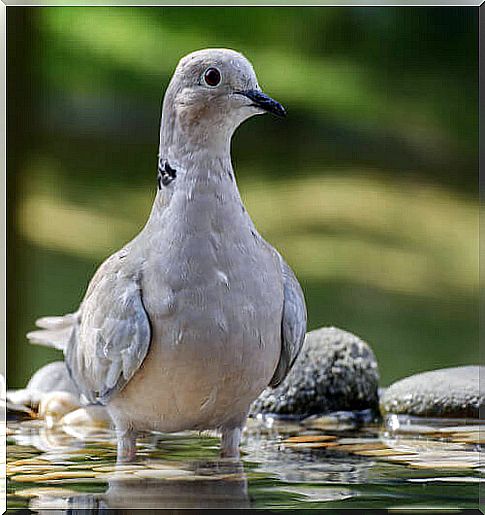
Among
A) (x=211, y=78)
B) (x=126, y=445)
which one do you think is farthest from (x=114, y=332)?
(x=211, y=78)

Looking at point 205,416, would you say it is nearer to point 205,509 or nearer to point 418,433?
point 205,509

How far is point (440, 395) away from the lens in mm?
2768

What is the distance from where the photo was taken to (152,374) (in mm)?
2070

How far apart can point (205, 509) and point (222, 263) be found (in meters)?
0.51

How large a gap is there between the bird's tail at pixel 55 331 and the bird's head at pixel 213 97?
0.81 meters

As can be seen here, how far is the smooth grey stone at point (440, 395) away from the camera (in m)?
2.74

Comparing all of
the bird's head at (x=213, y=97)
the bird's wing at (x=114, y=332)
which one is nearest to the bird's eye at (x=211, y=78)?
the bird's head at (x=213, y=97)

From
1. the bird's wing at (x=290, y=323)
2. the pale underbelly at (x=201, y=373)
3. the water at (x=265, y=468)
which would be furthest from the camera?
the bird's wing at (x=290, y=323)

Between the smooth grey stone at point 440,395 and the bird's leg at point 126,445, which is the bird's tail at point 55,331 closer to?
the bird's leg at point 126,445

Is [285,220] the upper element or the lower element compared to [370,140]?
lower

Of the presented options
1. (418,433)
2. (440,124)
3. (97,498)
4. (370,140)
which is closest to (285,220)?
(370,140)

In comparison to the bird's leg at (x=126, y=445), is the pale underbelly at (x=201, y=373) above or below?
above

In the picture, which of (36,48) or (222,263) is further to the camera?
(36,48)

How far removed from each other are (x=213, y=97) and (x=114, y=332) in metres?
0.54
